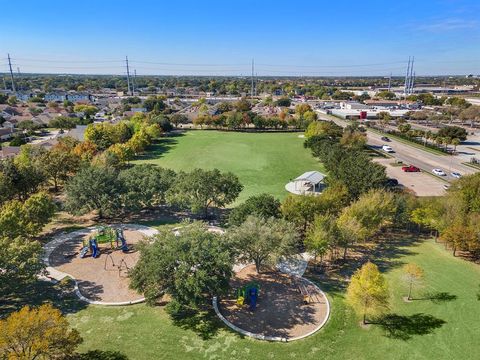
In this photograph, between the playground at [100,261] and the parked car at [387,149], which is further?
the parked car at [387,149]

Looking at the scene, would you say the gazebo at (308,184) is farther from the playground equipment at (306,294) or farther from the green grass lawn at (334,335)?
the green grass lawn at (334,335)

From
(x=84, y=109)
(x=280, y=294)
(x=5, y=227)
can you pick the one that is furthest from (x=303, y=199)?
(x=84, y=109)

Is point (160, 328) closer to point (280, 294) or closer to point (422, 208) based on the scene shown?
point (280, 294)

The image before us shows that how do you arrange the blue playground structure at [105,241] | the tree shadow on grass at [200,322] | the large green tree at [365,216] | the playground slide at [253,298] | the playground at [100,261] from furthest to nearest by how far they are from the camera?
the blue playground structure at [105,241]
the large green tree at [365,216]
the playground at [100,261]
the playground slide at [253,298]
the tree shadow on grass at [200,322]

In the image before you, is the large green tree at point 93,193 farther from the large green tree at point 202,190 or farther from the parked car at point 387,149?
the parked car at point 387,149

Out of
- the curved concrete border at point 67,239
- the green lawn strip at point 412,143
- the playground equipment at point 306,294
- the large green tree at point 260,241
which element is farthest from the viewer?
the green lawn strip at point 412,143

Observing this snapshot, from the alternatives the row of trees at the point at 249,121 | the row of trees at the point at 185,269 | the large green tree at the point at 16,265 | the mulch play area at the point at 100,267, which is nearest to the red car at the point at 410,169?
the row of trees at the point at 249,121

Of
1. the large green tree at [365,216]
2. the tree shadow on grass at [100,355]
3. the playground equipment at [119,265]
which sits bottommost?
the playground equipment at [119,265]

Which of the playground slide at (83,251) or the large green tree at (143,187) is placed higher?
the large green tree at (143,187)
